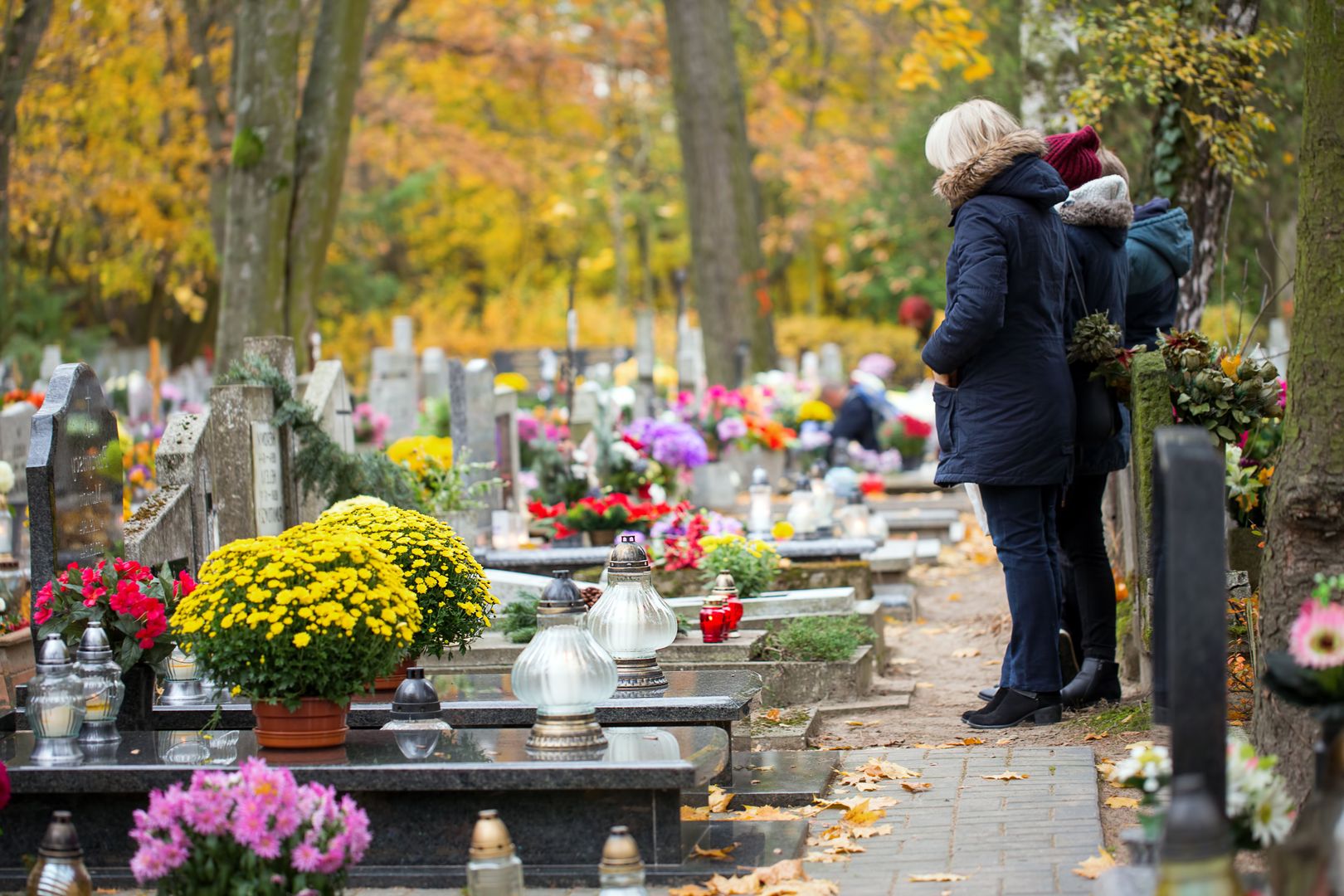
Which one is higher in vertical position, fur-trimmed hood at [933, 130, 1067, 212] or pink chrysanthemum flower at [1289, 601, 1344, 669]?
fur-trimmed hood at [933, 130, 1067, 212]

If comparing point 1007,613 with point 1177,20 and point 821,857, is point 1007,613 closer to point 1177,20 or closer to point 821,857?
point 1177,20

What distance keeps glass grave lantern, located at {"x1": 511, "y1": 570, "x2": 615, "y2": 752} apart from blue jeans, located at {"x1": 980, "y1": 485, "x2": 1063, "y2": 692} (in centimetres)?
200

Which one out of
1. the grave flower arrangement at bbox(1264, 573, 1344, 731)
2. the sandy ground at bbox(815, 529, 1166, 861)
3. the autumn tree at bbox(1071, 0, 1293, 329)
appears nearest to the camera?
the grave flower arrangement at bbox(1264, 573, 1344, 731)

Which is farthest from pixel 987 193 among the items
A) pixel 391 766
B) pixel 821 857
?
pixel 391 766

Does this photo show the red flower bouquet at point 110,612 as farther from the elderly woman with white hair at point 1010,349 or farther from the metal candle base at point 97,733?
the elderly woman with white hair at point 1010,349

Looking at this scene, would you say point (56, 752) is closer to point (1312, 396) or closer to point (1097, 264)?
point (1312, 396)

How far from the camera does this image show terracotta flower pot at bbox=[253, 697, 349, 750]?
520cm

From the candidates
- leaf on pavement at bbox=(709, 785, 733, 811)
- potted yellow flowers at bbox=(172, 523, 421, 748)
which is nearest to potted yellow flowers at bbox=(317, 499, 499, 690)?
potted yellow flowers at bbox=(172, 523, 421, 748)

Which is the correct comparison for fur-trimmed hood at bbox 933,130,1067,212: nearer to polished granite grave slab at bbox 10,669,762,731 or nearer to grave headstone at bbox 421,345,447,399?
polished granite grave slab at bbox 10,669,762,731

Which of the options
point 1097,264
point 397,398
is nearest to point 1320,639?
point 1097,264

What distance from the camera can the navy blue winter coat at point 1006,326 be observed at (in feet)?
20.5

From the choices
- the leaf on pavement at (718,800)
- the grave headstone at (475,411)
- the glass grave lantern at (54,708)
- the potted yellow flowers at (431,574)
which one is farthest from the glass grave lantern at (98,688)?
the grave headstone at (475,411)

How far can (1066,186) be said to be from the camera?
21.4ft

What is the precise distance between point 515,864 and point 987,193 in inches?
130
